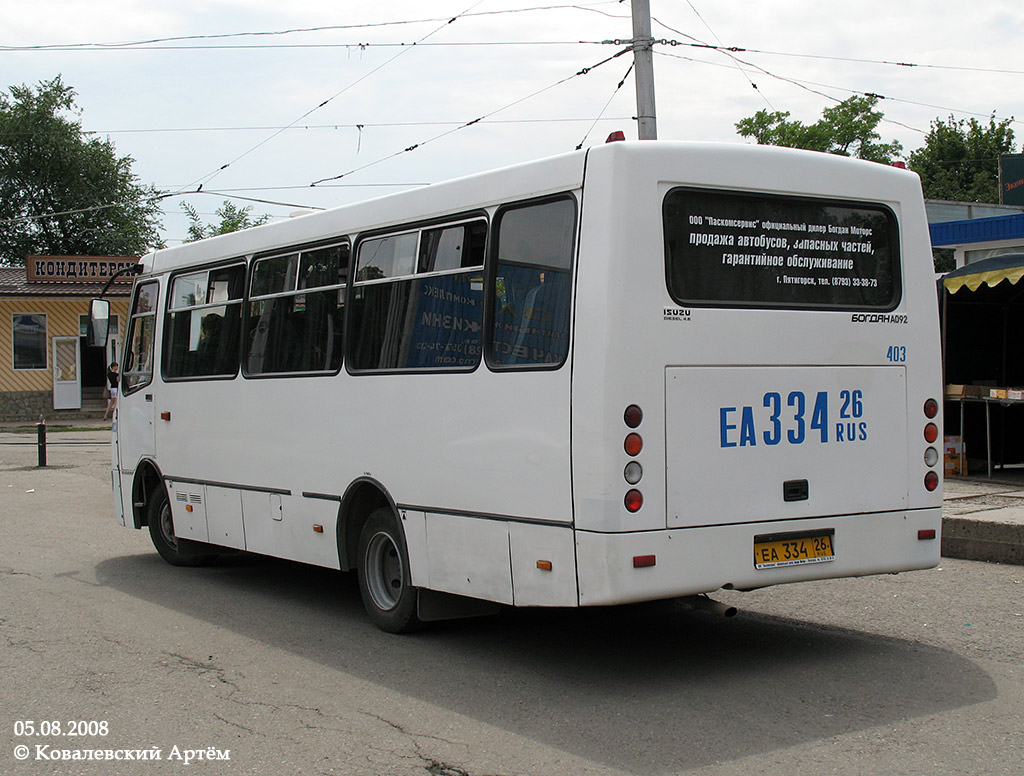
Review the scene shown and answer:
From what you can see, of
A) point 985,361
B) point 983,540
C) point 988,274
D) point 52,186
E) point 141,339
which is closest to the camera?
point 983,540

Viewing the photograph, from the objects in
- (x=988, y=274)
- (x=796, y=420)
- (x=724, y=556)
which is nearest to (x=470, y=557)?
(x=724, y=556)

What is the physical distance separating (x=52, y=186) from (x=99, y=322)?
46724mm

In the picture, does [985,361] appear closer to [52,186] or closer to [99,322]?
[99,322]

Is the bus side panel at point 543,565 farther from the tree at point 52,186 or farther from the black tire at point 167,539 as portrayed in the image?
the tree at point 52,186

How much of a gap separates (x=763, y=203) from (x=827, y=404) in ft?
3.97

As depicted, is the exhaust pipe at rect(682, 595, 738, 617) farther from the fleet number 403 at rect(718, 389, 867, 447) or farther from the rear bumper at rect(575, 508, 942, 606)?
the fleet number 403 at rect(718, 389, 867, 447)

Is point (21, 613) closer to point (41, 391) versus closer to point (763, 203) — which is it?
point (763, 203)

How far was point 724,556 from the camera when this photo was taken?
20.9 ft

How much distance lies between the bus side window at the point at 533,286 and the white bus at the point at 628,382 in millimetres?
14

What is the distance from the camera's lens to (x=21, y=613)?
29.0 ft

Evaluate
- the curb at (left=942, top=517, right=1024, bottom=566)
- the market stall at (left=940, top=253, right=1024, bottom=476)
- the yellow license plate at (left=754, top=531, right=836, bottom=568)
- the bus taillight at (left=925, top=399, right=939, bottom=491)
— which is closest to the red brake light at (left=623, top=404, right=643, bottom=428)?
the yellow license plate at (left=754, top=531, right=836, bottom=568)

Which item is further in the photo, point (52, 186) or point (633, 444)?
point (52, 186)

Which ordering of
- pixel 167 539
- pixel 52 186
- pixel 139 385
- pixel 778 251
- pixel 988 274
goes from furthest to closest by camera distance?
1. pixel 52 186
2. pixel 988 274
3. pixel 139 385
4. pixel 167 539
5. pixel 778 251

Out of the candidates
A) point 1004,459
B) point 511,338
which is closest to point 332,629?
point 511,338
